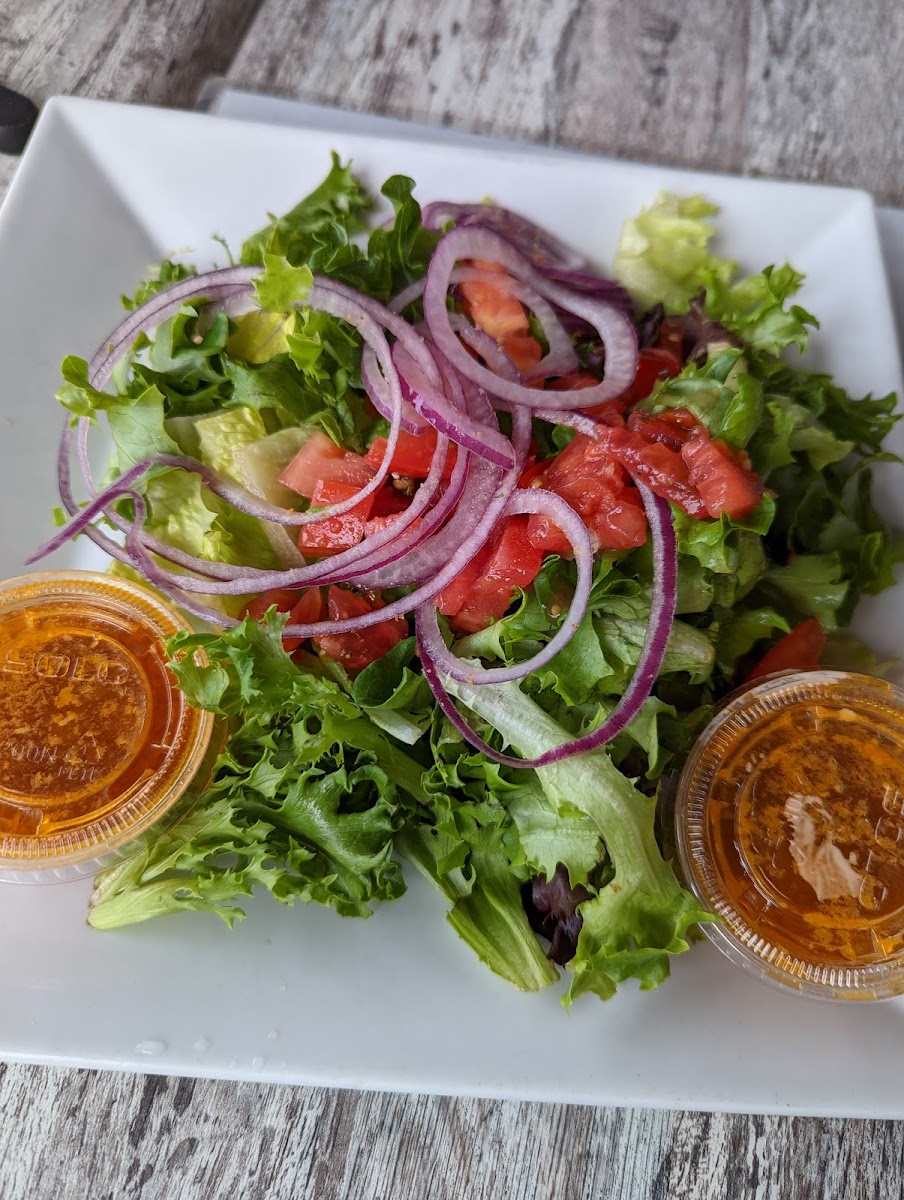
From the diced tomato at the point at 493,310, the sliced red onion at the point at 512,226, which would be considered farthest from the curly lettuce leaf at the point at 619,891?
the sliced red onion at the point at 512,226

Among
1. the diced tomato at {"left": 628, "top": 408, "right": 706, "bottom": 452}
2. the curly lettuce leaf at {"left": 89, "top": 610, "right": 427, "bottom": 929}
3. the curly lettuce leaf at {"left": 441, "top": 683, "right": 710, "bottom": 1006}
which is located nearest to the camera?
the curly lettuce leaf at {"left": 441, "top": 683, "right": 710, "bottom": 1006}

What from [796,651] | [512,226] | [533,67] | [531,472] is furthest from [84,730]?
[533,67]

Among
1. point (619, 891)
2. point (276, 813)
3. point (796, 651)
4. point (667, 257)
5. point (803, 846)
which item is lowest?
point (276, 813)

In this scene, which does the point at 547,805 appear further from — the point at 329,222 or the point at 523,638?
the point at 329,222

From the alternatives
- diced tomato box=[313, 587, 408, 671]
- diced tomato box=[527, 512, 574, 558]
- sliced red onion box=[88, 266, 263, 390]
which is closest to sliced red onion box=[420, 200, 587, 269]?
sliced red onion box=[88, 266, 263, 390]

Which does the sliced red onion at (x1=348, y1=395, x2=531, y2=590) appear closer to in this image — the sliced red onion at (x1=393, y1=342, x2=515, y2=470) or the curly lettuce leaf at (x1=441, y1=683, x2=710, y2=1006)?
the sliced red onion at (x1=393, y1=342, x2=515, y2=470)

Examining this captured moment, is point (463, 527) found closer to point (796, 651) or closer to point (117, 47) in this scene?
point (796, 651)

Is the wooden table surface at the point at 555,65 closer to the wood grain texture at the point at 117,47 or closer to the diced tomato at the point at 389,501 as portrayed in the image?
the wood grain texture at the point at 117,47
